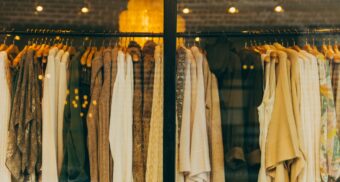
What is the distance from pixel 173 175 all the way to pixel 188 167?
9 cm

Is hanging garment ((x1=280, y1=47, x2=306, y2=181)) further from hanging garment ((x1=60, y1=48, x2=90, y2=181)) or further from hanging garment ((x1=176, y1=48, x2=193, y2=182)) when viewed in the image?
hanging garment ((x1=60, y1=48, x2=90, y2=181))

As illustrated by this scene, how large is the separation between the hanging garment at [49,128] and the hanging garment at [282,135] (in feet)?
3.61

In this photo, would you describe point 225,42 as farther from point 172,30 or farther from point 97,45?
point 97,45

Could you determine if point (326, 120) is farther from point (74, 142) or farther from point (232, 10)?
point (74, 142)

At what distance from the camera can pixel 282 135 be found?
2.49 metres

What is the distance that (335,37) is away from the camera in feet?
9.14

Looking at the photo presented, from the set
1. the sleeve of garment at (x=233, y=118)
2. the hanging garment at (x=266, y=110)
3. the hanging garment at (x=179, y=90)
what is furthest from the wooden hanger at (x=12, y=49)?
the hanging garment at (x=266, y=110)

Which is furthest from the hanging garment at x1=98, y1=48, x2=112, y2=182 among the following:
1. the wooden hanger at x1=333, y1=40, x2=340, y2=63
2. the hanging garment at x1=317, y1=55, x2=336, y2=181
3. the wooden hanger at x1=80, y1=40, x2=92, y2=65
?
the wooden hanger at x1=333, y1=40, x2=340, y2=63

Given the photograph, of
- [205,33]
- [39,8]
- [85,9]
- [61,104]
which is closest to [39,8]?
[39,8]

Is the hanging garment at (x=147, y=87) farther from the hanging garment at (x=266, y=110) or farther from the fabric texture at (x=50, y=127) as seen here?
the hanging garment at (x=266, y=110)

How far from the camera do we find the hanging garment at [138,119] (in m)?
2.50

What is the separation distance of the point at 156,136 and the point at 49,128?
55cm

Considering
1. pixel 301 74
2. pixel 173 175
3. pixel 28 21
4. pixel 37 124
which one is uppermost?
pixel 28 21

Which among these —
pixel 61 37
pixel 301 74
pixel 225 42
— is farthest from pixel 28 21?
pixel 301 74
